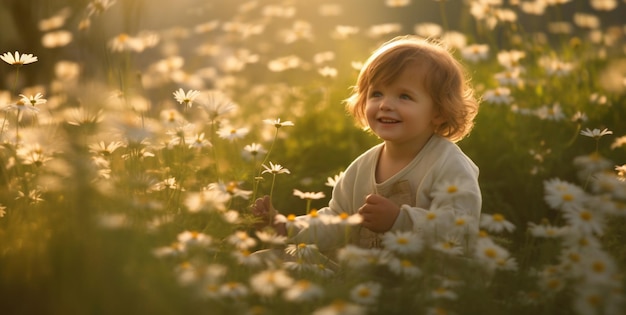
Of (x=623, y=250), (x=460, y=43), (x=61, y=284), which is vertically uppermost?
(x=460, y=43)

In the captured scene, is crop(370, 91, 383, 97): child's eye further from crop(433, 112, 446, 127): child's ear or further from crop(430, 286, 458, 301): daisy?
crop(430, 286, 458, 301): daisy

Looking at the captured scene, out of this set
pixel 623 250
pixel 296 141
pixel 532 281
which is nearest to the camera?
pixel 532 281

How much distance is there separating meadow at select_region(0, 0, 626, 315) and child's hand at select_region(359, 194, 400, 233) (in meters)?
0.15

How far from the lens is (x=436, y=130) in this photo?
122 inches

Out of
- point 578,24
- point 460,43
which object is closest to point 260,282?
point 460,43

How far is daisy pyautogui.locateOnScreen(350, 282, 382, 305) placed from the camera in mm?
1998

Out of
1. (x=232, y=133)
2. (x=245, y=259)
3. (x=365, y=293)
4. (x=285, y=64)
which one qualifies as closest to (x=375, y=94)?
(x=232, y=133)

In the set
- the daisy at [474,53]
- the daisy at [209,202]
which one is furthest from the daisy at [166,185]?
the daisy at [474,53]

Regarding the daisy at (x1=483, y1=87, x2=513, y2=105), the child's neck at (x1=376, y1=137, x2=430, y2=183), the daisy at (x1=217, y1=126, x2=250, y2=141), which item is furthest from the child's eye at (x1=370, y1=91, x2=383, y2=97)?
the daisy at (x1=483, y1=87, x2=513, y2=105)

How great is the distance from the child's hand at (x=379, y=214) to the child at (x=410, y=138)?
0.05m

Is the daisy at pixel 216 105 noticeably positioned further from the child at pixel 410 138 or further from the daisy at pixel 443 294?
the daisy at pixel 443 294

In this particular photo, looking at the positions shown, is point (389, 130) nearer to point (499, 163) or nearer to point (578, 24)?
point (499, 163)

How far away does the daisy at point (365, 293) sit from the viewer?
78.7 inches

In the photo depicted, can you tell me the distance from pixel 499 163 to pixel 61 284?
257 centimetres
